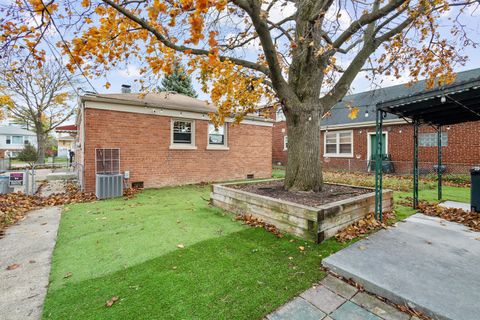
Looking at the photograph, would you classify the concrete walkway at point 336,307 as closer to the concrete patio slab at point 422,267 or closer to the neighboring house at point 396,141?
the concrete patio slab at point 422,267

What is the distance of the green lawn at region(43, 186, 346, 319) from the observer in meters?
2.34

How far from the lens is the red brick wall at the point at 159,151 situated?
27.7 ft

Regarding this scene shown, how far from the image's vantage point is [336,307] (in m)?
2.36

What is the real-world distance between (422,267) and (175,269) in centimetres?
329

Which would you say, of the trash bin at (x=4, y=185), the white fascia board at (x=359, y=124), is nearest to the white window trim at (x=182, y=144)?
the trash bin at (x=4, y=185)

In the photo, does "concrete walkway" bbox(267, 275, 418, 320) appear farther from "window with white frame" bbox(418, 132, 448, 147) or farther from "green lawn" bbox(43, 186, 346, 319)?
"window with white frame" bbox(418, 132, 448, 147)

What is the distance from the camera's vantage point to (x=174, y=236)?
4289 millimetres

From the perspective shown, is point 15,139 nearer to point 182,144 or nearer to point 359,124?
point 182,144

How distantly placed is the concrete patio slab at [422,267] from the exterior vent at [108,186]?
287 inches

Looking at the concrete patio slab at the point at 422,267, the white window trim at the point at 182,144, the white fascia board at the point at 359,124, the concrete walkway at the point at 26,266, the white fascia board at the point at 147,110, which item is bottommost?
the concrete walkway at the point at 26,266

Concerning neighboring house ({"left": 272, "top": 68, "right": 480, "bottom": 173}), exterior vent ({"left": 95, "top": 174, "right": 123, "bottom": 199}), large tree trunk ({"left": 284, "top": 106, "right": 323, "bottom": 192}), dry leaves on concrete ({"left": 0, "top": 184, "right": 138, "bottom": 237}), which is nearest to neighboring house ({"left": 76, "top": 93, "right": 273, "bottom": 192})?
dry leaves on concrete ({"left": 0, "top": 184, "right": 138, "bottom": 237})

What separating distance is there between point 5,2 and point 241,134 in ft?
31.1

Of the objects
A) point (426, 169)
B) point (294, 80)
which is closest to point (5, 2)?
point (294, 80)

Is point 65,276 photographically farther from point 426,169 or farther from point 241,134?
point 426,169
